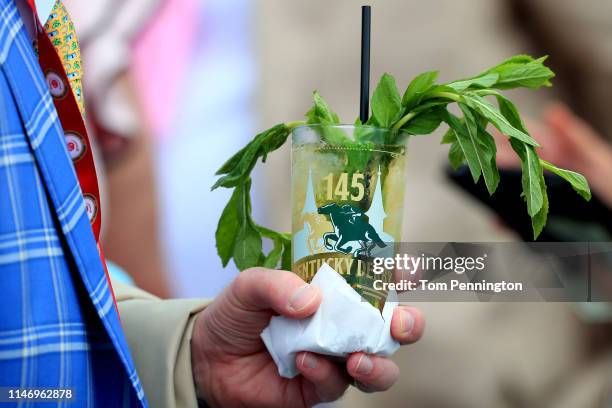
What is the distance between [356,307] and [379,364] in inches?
3.4

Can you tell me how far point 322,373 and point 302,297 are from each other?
105 millimetres

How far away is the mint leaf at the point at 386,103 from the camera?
0.83m

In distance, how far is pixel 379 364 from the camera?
0.83m

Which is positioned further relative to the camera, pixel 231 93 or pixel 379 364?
pixel 231 93

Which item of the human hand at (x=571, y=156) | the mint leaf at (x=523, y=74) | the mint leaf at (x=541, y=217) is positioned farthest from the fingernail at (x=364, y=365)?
the human hand at (x=571, y=156)

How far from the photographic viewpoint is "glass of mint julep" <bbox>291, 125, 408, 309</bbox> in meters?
0.79

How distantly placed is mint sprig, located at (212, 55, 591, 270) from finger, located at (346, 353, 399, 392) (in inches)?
7.9

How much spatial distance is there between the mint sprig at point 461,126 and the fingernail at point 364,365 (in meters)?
0.20

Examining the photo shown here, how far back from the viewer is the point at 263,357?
995mm

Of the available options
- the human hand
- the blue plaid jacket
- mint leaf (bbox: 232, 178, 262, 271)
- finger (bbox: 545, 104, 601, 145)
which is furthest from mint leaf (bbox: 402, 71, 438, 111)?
finger (bbox: 545, 104, 601, 145)

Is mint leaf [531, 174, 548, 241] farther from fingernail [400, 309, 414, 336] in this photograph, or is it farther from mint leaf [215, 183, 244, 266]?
mint leaf [215, 183, 244, 266]

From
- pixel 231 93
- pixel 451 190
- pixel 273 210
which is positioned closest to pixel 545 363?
pixel 451 190

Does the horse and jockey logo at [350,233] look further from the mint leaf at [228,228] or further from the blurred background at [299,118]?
the blurred background at [299,118]

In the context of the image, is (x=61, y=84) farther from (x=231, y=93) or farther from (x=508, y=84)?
(x=231, y=93)
